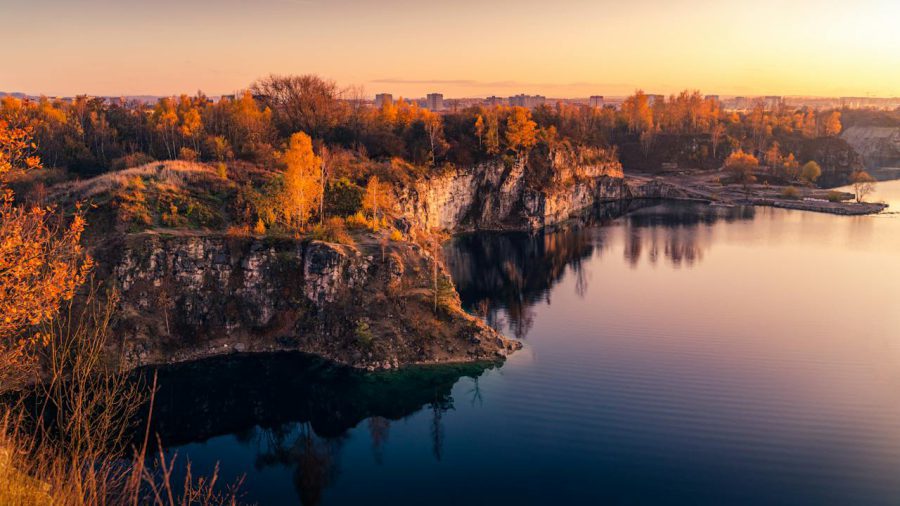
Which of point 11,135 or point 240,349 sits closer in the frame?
point 11,135

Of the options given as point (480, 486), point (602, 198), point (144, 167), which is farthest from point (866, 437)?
point (602, 198)

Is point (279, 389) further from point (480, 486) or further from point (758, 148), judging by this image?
point (758, 148)

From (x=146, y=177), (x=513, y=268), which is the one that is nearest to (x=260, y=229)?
(x=146, y=177)

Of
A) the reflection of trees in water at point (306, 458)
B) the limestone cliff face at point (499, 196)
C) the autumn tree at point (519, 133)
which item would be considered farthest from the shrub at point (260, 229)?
the autumn tree at point (519, 133)

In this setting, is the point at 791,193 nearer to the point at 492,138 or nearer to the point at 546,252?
the point at 492,138

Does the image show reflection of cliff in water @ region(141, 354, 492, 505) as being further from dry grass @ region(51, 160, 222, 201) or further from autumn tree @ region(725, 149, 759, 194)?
autumn tree @ region(725, 149, 759, 194)
